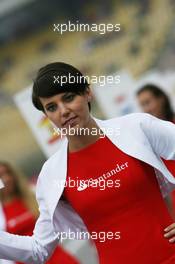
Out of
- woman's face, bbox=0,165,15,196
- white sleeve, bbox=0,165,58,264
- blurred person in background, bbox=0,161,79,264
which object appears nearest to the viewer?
white sleeve, bbox=0,165,58,264

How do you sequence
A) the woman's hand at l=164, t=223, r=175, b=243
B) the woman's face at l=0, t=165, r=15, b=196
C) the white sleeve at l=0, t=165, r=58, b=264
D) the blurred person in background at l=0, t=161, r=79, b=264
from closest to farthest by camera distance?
1. the woman's hand at l=164, t=223, r=175, b=243
2. the white sleeve at l=0, t=165, r=58, b=264
3. the woman's face at l=0, t=165, r=15, b=196
4. the blurred person in background at l=0, t=161, r=79, b=264

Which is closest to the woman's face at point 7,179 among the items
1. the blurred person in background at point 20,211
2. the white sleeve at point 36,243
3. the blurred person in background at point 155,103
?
the blurred person in background at point 20,211

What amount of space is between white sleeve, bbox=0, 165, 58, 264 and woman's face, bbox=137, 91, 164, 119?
1.83 feet

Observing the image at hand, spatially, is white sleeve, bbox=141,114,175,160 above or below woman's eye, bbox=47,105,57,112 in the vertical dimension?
below

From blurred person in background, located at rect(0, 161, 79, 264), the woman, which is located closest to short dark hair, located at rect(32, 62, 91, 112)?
the woman

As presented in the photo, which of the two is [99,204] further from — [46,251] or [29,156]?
[29,156]

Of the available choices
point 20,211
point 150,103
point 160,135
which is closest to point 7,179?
point 20,211

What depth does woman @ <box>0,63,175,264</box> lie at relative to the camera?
106 centimetres

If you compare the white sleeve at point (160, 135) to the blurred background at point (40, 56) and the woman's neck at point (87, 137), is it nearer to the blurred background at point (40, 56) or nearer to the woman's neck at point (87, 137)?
the woman's neck at point (87, 137)

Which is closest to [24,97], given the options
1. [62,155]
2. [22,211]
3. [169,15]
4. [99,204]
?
[62,155]

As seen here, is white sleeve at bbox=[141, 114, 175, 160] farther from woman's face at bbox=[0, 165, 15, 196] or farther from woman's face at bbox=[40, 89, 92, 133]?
woman's face at bbox=[0, 165, 15, 196]

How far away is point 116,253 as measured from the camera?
108 cm

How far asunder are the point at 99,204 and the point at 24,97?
30 centimetres

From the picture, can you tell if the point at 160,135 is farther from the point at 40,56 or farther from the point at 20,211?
the point at 20,211
